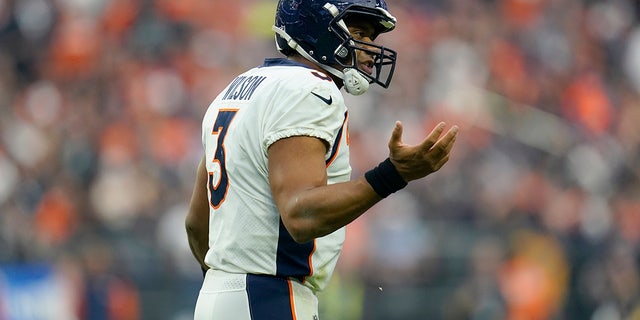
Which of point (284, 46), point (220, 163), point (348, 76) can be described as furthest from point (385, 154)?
point (220, 163)

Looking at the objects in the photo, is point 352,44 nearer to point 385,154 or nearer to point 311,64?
point 311,64

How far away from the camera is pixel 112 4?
46.0 ft

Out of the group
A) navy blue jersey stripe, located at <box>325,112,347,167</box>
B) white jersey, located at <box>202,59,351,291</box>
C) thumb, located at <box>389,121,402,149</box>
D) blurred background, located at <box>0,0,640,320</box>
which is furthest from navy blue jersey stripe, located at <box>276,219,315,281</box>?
blurred background, located at <box>0,0,640,320</box>

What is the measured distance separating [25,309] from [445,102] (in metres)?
5.01

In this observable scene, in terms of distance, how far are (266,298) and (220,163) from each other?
509 millimetres

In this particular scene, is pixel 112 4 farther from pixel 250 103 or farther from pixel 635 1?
pixel 250 103

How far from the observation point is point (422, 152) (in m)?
3.83

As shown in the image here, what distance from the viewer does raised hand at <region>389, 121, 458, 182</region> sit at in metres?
3.82

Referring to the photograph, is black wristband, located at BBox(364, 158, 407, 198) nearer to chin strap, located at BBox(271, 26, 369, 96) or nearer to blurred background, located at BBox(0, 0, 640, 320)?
chin strap, located at BBox(271, 26, 369, 96)

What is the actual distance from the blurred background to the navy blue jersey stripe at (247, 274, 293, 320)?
5.41m

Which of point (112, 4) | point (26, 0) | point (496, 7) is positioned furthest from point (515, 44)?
point (26, 0)

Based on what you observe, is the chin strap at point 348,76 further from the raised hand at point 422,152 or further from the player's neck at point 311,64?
the raised hand at point 422,152

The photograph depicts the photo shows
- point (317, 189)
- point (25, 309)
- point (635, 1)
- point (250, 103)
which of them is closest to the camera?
point (317, 189)

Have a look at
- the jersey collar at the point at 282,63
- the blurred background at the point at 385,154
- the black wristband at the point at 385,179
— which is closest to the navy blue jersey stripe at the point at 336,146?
the black wristband at the point at 385,179
